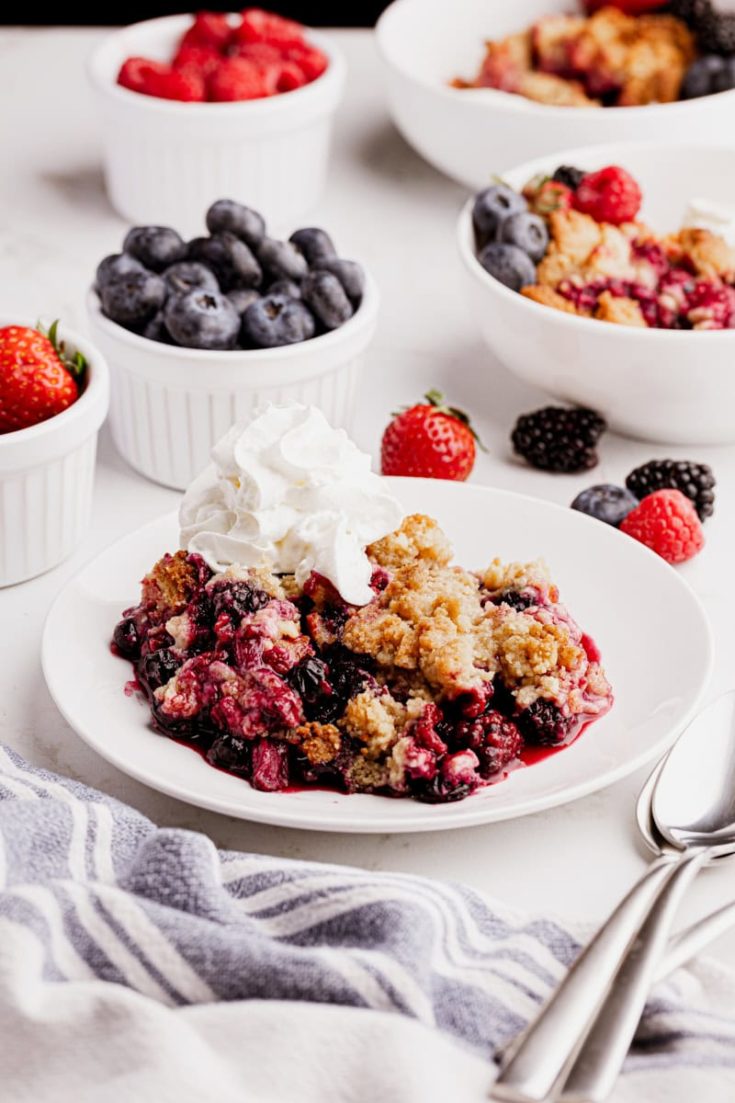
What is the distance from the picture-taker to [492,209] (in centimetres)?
244

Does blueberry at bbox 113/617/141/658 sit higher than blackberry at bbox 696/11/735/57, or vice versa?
blackberry at bbox 696/11/735/57

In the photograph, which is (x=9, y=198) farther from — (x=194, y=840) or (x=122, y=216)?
(x=194, y=840)

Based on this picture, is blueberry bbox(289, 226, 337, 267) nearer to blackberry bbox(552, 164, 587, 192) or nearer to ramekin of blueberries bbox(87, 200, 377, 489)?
ramekin of blueberries bbox(87, 200, 377, 489)

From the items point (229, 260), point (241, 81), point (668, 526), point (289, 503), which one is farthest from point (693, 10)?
point (289, 503)

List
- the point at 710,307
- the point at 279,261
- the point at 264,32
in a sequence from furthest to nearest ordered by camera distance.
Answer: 1. the point at 264,32
2. the point at 710,307
3. the point at 279,261

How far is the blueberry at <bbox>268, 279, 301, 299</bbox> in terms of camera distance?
2156mm

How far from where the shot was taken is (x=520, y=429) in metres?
2.28

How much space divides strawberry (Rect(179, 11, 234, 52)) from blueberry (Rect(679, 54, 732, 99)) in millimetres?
1007

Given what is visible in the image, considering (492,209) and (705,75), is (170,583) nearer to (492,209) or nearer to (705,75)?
(492,209)

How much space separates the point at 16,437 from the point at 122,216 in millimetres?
1371

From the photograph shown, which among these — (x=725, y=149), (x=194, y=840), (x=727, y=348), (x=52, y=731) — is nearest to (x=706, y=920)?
(x=194, y=840)

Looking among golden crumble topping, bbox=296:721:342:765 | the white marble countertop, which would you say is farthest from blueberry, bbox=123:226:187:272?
golden crumble topping, bbox=296:721:342:765

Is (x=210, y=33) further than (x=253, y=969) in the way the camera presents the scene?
Yes

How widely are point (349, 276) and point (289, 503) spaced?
0.60 m
